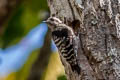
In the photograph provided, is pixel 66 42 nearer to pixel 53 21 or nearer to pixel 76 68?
pixel 76 68

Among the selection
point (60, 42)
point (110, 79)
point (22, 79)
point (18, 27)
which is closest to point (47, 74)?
point (22, 79)

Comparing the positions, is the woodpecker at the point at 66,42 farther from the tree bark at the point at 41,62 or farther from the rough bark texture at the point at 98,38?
the tree bark at the point at 41,62

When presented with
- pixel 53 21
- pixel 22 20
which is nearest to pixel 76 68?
pixel 53 21

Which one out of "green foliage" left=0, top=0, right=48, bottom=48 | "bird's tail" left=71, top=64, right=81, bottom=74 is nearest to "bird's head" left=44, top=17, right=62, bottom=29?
"bird's tail" left=71, top=64, right=81, bottom=74

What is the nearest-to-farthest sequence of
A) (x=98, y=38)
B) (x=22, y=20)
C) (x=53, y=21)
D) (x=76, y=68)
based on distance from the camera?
(x=98, y=38) → (x=76, y=68) → (x=53, y=21) → (x=22, y=20)

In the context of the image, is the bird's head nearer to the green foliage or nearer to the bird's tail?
the bird's tail

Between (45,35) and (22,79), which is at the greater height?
(45,35)

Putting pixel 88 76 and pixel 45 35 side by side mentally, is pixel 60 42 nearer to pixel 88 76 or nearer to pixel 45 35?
pixel 88 76

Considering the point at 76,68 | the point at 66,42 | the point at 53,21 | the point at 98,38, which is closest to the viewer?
the point at 98,38
